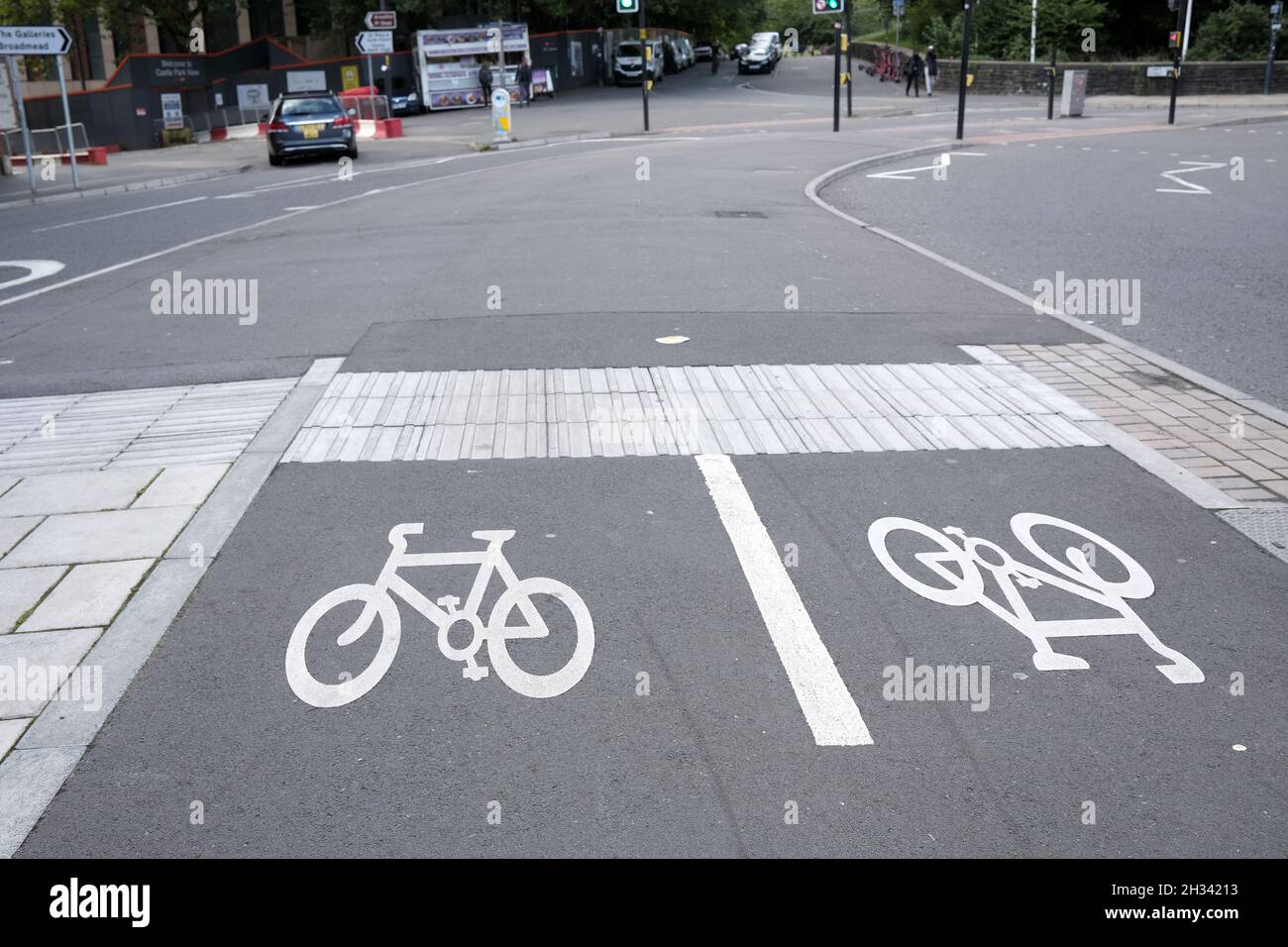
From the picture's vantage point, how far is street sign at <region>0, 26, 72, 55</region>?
25.2 m

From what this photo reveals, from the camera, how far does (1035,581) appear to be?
545 centimetres

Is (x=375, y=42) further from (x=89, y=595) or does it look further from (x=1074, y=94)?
(x=89, y=595)

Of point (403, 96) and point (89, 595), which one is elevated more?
point (403, 96)

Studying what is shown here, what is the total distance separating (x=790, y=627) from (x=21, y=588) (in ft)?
11.2

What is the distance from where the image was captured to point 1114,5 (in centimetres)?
5919

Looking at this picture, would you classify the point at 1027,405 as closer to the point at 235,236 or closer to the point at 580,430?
the point at 580,430

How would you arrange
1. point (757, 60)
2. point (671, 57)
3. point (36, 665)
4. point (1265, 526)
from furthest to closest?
point (671, 57) < point (757, 60) < point (1265, 526) < point (36, 665)

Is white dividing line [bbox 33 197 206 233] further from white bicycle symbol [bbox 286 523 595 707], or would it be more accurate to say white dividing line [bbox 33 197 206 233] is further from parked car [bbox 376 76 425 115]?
parked car [bbox 376 76 425 115]

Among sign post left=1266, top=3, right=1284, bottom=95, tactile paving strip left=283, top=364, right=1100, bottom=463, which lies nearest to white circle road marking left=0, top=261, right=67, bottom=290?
tactile paving strip left=283, top=364, right=1100, bottom=463

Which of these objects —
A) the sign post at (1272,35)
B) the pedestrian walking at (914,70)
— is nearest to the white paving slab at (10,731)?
the sign post at (1272,35)

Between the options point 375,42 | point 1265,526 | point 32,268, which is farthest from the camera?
point 375,42

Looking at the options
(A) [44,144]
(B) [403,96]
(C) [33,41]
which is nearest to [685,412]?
(C) [33,41]

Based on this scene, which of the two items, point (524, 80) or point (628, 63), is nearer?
point (524, 80)

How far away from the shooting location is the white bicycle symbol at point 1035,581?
4.85 meters
